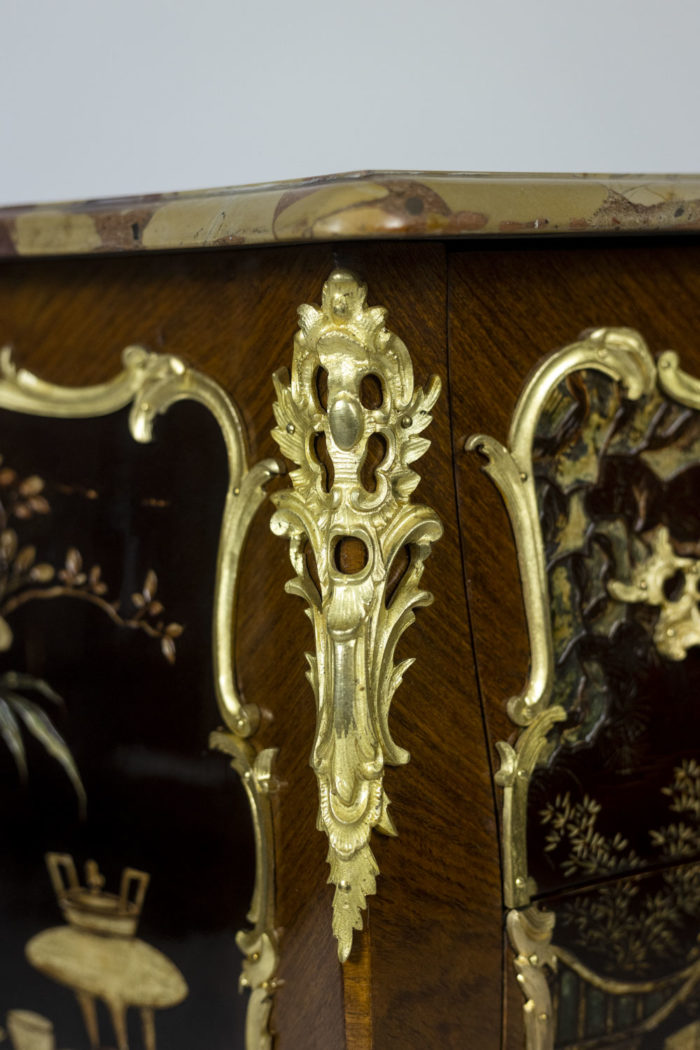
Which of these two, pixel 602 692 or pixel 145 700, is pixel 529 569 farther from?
pixel 145 700

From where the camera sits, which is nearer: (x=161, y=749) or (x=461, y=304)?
(x=461, y=304)

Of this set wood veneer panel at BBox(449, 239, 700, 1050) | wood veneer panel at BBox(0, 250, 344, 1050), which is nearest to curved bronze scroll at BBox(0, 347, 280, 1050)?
wood veneer panel at BBox(0, 250, 344, 1050)

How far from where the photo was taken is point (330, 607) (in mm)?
786

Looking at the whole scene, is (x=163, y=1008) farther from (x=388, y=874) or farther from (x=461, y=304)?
(x=461, y=304)

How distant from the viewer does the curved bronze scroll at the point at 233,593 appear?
2.79 feet

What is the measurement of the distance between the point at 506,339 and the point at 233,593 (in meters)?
0.22

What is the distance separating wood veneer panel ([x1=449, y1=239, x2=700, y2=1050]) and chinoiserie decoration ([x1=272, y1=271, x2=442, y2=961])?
0.13 feet

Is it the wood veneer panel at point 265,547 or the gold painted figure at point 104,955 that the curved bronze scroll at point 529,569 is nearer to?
the wood veneer panel at point 265,547

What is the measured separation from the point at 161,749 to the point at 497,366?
33 cm

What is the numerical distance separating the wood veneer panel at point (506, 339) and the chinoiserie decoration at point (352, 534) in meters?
0.04

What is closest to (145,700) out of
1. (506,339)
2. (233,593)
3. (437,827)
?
(233,593)

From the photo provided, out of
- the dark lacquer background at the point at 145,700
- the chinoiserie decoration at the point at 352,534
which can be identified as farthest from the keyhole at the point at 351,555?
the dark lacquer background at the point at 145,700

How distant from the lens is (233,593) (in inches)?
34.0

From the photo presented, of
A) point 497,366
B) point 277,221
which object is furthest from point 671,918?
point 277,221
